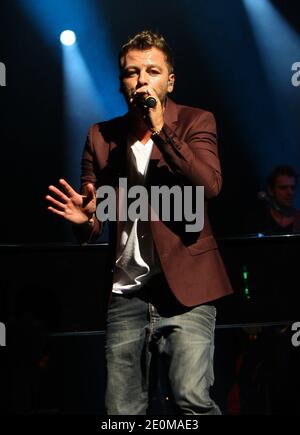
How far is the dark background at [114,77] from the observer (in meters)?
5.93

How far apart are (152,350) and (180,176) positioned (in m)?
0.66

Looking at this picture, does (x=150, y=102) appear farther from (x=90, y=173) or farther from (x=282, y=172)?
(x=282, y=172)

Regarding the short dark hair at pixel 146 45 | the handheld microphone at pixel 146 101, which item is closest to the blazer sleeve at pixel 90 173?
the short dark hair at pixel 146 45

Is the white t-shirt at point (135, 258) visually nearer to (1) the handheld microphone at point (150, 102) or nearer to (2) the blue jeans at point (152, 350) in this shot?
(2) the blue jeans at point (152, 350)

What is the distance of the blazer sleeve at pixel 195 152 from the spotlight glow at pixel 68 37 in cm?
322

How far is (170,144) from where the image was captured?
2590mm

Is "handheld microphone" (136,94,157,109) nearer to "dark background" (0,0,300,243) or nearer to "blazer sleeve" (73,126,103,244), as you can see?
"blazer sleeve" (73,126,103,244)

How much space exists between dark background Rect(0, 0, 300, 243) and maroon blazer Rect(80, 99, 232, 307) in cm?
308

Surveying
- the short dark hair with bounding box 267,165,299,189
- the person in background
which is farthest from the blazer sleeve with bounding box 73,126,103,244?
the short dark hair with bounding box 267,165,299,189

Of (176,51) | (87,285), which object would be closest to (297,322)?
(87,285)

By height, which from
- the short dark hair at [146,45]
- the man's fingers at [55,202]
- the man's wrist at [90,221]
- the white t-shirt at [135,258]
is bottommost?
the white t-shirt at [135,258]

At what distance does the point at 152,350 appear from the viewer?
2.77 m

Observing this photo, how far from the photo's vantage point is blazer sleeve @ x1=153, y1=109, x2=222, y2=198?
2590 mm
